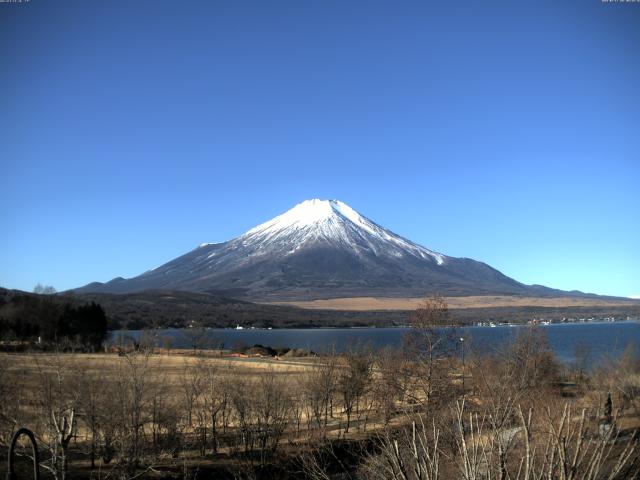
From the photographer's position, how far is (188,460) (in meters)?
24.6

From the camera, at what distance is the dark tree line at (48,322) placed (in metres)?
83.6

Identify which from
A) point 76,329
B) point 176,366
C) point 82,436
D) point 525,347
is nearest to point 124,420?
point 82,436

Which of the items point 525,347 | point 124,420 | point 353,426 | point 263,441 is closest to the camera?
point 124,420

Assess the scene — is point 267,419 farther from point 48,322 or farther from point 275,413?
point 48,322

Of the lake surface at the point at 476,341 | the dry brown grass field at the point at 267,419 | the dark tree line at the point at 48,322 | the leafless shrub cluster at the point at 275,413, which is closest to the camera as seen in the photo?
the dry brown grass field at the point at 267,419

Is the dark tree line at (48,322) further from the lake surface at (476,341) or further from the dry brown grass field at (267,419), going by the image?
the dry brown grass field at (267,419)

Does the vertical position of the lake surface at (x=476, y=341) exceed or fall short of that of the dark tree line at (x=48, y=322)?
it falls short

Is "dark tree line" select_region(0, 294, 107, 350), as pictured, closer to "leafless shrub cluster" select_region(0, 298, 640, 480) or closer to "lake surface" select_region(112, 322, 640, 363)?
"lake surface" select_region(112, 322, 640, 363)

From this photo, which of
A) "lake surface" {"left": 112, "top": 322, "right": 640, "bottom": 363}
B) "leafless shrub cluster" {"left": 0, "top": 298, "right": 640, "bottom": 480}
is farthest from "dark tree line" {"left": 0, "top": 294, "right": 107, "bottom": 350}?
"leafless shrub cluster" {"left": 0, "top": 298, "right": 640, "bottom": 480}

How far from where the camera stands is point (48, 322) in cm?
8681

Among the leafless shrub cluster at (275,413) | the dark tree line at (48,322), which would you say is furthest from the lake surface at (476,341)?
the dark tree line at (48,322)

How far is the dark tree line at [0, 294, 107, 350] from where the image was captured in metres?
83.6

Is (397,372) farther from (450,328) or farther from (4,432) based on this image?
(4,432)

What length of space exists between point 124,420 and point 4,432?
4568 millimetres
